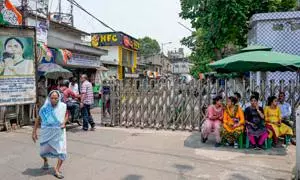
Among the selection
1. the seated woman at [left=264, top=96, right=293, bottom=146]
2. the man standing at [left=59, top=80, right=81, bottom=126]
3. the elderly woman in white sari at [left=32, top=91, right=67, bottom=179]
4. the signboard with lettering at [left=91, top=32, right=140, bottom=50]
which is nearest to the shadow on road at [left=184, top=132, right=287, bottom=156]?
the seated woman at [left=264, top=96, right=293, bottom=146]

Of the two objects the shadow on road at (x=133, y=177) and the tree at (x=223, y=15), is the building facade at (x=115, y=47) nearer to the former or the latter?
the tree at (x=223, y=15)

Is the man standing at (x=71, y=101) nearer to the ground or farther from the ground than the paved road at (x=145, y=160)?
farther from the ground

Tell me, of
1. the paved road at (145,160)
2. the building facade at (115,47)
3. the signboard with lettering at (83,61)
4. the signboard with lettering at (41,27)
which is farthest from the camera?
the building facade at (115,47)

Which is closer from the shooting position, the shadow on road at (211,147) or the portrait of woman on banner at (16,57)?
the shadow on road at (211,147)

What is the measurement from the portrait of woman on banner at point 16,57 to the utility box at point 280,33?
7.21 meters

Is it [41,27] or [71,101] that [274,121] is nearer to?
[71,101]

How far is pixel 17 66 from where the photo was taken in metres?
9.74

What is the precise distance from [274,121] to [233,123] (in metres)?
1.03

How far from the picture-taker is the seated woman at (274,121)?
24.6 ft

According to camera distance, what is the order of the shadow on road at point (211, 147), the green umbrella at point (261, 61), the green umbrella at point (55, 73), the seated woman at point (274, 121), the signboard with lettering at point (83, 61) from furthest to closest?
the signboard with lettering at point (83, 61)
the green umbrella at point (55, 73)
the seated woman at point (274, 121)
the shadow on road at point (211, 147)
the green umbrella at point (261, 61)

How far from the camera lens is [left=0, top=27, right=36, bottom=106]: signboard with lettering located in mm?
9438

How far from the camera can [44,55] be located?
13.4 m

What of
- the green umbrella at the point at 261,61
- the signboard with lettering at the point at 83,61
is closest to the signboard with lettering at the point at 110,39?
the signboard with lettering at the point at 83,61

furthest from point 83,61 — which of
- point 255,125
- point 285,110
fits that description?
point 255,125
